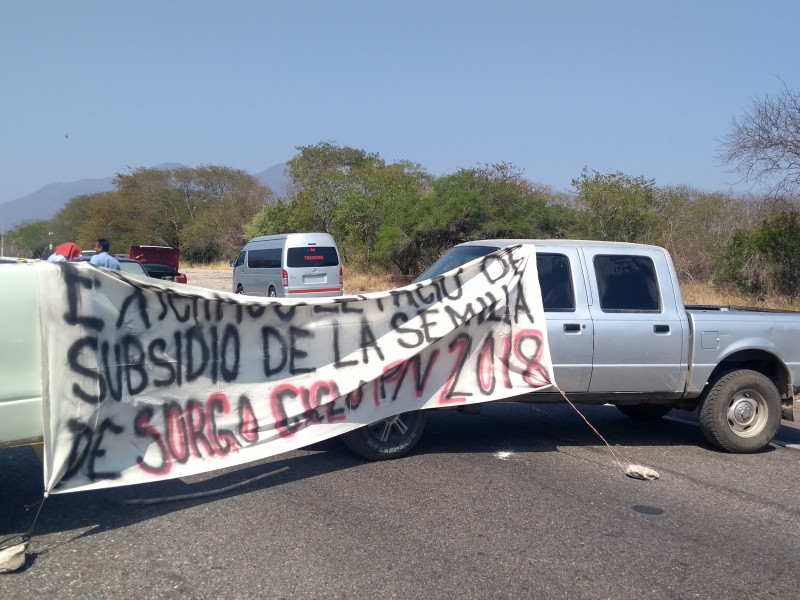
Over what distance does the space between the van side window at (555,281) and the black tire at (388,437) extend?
1.60 m

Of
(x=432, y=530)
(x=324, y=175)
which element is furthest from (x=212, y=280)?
(x=432, y=530)

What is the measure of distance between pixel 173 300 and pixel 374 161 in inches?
1893

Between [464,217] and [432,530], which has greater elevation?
[464,217]

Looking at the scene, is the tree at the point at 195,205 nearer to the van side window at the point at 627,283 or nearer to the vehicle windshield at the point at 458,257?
the vehicle windshield at the point at 458,257

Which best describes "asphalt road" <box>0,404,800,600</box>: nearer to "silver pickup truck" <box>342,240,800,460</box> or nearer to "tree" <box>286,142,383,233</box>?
"silver pickup truck" <box>342,240,800,460</box>

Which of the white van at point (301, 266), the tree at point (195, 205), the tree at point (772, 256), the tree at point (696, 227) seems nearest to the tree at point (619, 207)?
the tree at point (696, 227)

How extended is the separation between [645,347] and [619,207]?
18994 millimetres

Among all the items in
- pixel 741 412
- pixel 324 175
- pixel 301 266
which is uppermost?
pixel 324 175

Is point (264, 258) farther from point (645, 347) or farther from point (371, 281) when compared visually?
point (645, 347)

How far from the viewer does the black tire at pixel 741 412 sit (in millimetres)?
7312

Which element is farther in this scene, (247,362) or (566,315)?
(566,315)

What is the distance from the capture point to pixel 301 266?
22.2 m

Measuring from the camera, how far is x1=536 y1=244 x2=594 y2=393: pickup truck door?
6.86 metres

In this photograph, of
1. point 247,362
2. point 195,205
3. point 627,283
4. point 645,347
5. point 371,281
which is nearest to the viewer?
point 247,362
